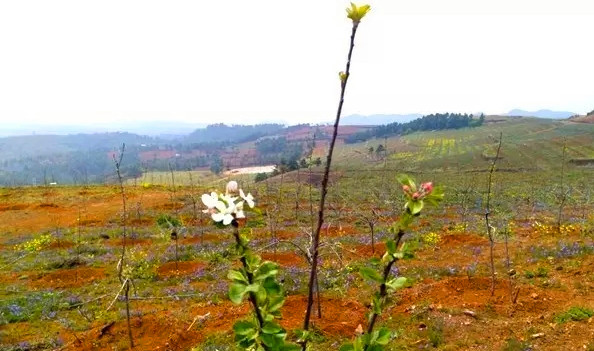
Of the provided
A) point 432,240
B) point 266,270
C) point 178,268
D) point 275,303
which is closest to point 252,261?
point 266,270

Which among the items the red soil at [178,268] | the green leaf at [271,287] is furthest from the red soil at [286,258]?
the green leaf at [271,287]

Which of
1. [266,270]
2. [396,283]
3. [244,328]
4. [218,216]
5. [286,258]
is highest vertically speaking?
[218,216]

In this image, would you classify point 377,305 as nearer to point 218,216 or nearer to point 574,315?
point 218,216

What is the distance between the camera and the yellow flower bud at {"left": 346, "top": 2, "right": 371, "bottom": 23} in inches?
76.6

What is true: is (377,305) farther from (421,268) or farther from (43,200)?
(43,200)

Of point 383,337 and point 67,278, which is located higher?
point 383,337

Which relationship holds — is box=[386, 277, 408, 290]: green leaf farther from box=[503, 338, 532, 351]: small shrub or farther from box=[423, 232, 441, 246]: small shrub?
box=[423, 232, 441, 246]: small shrub

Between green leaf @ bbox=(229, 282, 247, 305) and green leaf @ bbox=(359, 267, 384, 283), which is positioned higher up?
green leaf @ bbox=(229, 282, 247, 305)

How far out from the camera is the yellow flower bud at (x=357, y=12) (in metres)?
1.94

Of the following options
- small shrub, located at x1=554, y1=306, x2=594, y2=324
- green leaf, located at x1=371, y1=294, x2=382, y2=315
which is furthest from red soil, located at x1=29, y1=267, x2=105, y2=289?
green leaf, located at x1=371, y1=294, x2=382, y2=315

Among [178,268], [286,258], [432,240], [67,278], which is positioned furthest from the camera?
[432,240]

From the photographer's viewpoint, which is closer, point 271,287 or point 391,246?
point 271,287

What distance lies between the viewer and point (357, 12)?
77.3 inches

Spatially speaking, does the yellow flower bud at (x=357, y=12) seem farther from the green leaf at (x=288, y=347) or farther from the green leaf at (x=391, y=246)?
the green leaf at (x=288, y=347)
